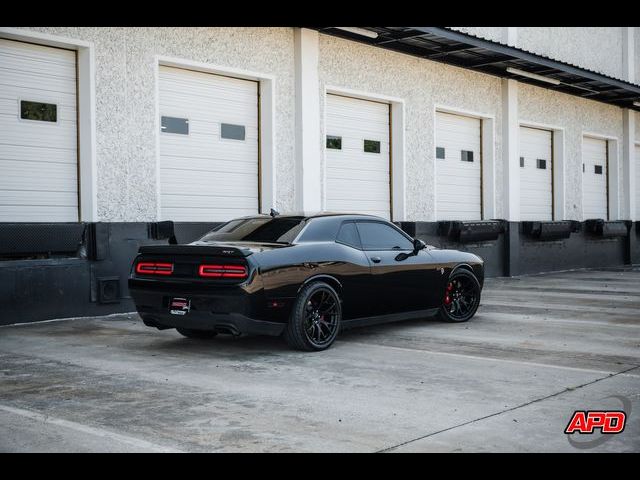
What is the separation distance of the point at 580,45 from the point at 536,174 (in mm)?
4163

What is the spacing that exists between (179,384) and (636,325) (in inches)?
247

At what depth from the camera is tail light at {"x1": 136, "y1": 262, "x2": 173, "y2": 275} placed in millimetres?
8125

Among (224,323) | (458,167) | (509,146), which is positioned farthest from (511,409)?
(509,146)

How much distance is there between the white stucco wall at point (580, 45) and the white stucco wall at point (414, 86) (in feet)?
7.63

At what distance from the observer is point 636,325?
33.4 feet

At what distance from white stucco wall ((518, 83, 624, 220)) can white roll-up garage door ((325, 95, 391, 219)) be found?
5.28m

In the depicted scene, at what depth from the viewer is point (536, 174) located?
21359 millimetres

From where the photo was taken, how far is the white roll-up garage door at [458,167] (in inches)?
714

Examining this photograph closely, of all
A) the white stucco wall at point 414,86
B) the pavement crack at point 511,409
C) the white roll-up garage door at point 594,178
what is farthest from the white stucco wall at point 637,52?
the pavement crack at point 511,409

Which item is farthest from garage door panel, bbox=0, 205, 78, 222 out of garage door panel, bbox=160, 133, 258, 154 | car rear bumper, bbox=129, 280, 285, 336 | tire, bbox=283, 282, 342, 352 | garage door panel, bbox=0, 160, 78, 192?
tire, bbox=283, 282, 342, 352

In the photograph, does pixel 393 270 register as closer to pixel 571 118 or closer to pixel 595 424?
pixel 595 424

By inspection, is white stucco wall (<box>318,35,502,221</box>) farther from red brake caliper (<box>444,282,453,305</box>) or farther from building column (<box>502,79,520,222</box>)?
red brake caliper (<box>444,282,453,305</box>)
